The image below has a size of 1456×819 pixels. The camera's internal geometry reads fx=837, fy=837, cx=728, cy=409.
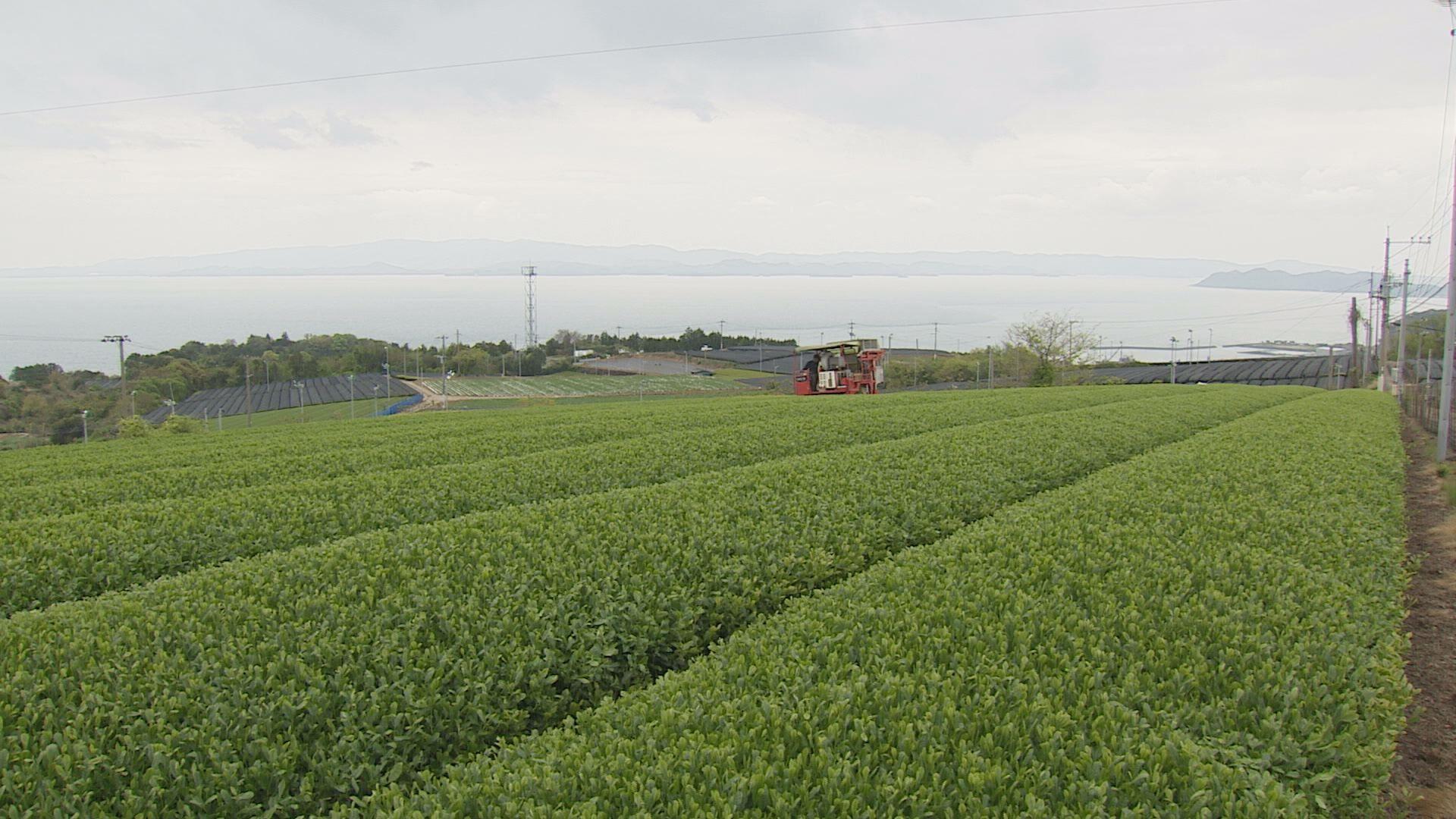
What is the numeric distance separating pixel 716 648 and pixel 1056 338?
72.4 m

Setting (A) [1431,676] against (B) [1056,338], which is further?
(B) [1056,338]

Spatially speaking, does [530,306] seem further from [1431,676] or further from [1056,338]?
[1431,676]

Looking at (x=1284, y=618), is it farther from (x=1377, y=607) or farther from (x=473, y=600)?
(x=473, y=600)

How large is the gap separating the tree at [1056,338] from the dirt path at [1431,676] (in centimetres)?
6058

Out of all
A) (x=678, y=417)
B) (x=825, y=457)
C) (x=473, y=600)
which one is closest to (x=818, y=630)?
(x=473, y=600)

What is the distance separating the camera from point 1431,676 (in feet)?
20.2

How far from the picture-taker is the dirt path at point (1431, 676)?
4621 millimetres

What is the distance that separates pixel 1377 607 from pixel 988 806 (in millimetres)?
3924

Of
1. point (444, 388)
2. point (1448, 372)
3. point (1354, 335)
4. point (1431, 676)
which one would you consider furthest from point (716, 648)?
point (1354, 335)

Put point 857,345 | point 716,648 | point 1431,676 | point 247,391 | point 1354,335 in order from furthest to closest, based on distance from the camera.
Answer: point 1354,335 → point 247,391 → point 857,345 → point 1431,676 → point 716,648

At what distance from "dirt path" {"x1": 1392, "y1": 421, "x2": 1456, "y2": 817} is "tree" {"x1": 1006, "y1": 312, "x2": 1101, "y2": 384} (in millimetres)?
60582

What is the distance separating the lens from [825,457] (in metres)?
10.4

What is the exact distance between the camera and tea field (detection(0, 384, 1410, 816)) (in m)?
3.50

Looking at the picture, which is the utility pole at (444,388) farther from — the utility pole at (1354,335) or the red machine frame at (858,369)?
Result: the utility pole at (1354,335)
